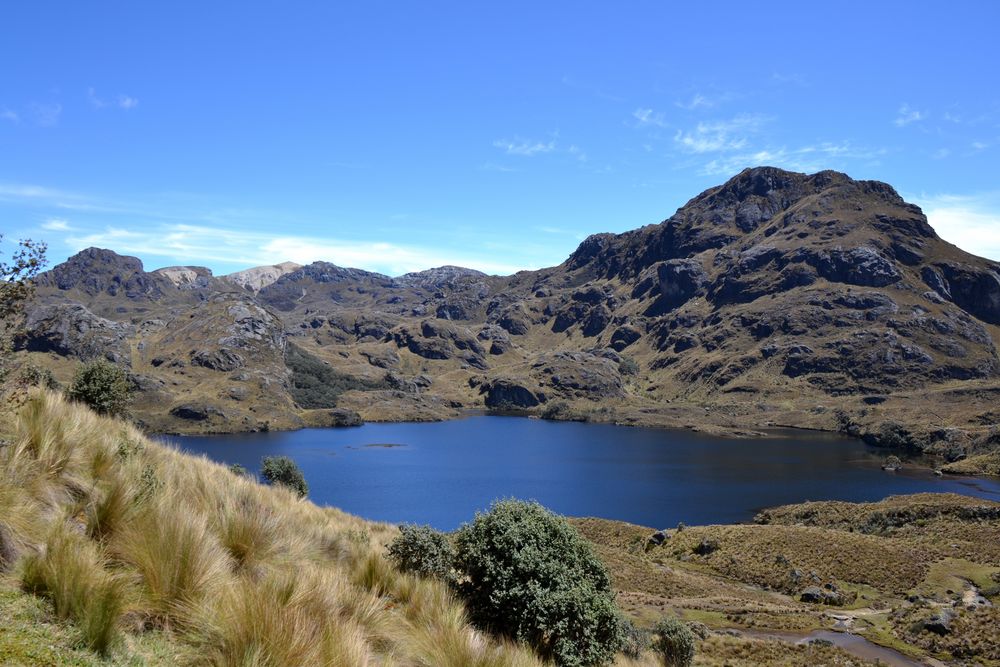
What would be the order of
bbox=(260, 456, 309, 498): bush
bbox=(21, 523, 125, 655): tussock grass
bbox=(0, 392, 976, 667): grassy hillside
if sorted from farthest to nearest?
bbox=(260, 456, 309, 498): bush, bbox=(0, 392, 976, 667): grassy hillside, bbox=(21, 523, 125, 655): tussock grass

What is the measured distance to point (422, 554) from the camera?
48.4 ft

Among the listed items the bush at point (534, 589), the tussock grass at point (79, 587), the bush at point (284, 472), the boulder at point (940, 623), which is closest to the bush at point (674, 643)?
the bush at point (534, 589)

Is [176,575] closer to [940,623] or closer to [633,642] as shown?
[633,642]

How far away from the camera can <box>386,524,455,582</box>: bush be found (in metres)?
14.3

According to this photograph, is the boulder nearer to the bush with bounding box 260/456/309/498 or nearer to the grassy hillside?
the grassy hillside

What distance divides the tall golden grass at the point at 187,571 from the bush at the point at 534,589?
162cm

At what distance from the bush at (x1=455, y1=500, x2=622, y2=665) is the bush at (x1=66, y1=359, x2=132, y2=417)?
61.8 ft

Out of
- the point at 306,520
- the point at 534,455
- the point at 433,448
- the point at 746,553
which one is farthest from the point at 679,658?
the point at 433,448

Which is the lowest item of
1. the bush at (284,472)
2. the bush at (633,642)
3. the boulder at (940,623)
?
the boulder at (940,623)

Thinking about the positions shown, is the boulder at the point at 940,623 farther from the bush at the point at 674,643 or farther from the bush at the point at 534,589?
the bush at the point at 534,589

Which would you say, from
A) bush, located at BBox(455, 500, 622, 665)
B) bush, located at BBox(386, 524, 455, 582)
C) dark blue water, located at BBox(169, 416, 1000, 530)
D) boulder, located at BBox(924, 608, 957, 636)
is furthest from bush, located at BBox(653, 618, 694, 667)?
dark blue water, located at BBox(169, 416, 1000, 530)

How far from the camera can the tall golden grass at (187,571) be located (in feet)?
19.1

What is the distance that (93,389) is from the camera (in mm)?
26250

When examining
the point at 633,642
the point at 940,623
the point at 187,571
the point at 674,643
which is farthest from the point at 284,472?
the point at 187,571
